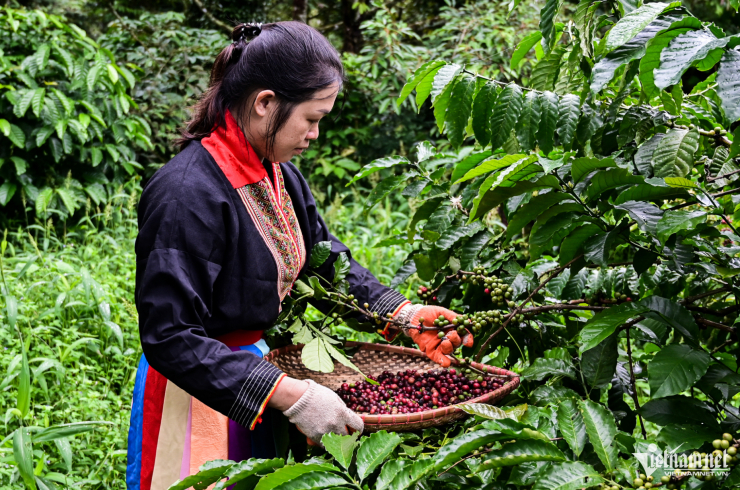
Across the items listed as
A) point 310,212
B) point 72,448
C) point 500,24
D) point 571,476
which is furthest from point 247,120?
point 500,24

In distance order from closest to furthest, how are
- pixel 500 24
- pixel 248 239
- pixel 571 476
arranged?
pixel 571 476 < pixel 248 239 < pixel 500 24

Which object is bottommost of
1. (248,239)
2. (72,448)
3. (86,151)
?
(72,448)

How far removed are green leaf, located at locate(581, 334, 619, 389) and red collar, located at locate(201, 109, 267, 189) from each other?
86cm

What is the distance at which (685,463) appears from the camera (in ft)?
3.51

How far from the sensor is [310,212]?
1.94m

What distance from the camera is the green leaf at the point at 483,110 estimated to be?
1493 millimetres

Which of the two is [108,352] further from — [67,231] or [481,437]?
[481,437]

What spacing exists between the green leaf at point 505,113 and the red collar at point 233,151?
573mm

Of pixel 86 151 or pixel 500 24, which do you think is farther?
pixel 500 24

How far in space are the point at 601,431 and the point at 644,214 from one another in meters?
0.38

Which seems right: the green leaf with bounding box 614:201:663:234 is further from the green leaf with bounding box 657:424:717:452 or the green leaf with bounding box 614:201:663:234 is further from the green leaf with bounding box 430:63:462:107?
the green leaf with bounding box 430:63:462:107

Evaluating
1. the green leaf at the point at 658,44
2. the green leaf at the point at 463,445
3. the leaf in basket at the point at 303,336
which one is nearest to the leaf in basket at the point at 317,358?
the leaf in basket at the point at 303,336

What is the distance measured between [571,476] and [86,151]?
4.08 m

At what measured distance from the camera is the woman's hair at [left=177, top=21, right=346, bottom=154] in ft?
5.07
